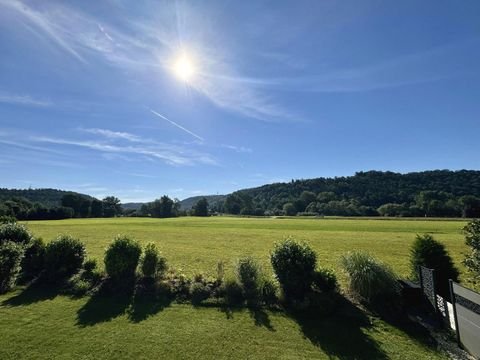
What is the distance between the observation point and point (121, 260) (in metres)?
12.9

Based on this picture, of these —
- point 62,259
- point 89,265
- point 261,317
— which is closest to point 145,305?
point 261,317

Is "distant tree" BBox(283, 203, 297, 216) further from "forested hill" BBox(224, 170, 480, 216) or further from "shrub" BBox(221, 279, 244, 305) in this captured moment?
"shrub" BBox(221, 279, 244, 305)

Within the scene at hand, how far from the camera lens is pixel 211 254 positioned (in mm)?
22766

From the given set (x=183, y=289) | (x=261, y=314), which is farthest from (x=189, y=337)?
(x=183, y=289)

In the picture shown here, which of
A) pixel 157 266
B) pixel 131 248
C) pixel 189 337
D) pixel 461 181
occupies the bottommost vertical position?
pixel 189 337

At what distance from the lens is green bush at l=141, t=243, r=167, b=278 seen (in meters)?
13.4

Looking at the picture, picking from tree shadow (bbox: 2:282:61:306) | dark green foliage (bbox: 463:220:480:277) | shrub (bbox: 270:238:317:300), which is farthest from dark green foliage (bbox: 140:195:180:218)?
dark green foliage (bbox: 463:220:480:277)

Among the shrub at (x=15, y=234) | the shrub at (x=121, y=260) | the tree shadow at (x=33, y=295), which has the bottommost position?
the tree shadow at (x=33, y=295)

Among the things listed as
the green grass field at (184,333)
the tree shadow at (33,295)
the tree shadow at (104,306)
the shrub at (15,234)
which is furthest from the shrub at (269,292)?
the shrub at (15,234)

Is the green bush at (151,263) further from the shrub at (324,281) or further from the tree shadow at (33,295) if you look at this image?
the shrub at (324,281)

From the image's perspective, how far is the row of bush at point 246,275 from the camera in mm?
10562

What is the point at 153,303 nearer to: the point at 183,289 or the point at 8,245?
the point at 183,289

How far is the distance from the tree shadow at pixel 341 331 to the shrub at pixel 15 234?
16.3 m

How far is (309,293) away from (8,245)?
14113 mm
